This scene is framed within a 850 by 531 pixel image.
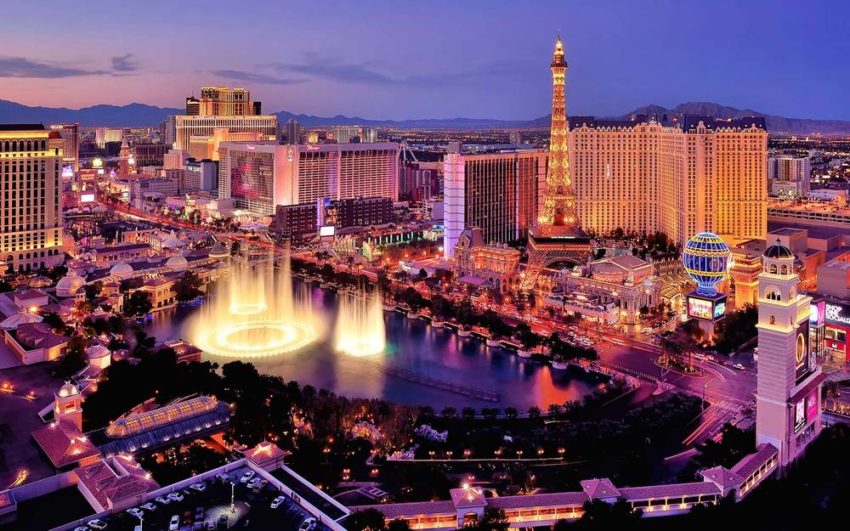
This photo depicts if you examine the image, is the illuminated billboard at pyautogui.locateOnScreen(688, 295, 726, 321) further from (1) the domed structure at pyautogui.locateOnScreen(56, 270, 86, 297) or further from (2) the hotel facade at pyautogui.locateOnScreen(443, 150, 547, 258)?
(1) the domed structure at pyautogui.locateOnScreen(56, 270, 86, 297)

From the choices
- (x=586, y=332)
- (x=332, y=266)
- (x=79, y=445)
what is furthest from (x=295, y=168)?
(x=79, y=445)

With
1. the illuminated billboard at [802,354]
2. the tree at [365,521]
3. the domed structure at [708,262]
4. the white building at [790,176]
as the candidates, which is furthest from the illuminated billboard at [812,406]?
the white building at [790,176]

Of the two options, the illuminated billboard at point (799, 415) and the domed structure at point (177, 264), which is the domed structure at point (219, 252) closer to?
the domed structure at point (177, 264)

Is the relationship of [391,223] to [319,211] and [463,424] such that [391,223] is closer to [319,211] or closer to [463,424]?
[319,211]

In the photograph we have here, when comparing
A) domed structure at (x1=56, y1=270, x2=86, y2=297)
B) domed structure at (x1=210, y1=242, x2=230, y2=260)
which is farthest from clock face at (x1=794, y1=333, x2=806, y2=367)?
domed structure at (x1=210, y1=242, x2=230, y2=260)

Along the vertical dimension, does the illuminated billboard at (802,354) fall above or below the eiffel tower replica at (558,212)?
below

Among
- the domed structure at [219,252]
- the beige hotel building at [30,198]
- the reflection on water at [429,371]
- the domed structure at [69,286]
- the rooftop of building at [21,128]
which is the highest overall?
the rooftop of building at [21,128]
